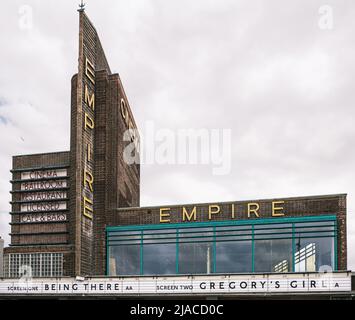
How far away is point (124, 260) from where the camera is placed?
32094 millimetres

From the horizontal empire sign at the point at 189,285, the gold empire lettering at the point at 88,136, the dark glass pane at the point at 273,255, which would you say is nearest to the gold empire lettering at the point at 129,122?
the gold empire lettering at the point at 88,136

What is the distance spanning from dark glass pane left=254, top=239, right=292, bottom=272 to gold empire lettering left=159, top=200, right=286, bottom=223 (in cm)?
188

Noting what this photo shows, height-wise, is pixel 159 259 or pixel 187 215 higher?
pixel 187 215

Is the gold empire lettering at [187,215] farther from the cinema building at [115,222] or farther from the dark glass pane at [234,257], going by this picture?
the dark glass pane at [234,257]

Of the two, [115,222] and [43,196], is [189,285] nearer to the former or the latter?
[115,222]

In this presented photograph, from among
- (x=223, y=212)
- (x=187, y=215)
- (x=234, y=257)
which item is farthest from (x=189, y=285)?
(x=223, y=212)

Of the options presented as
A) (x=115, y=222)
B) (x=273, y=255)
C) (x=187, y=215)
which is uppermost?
(x=187, y=215)

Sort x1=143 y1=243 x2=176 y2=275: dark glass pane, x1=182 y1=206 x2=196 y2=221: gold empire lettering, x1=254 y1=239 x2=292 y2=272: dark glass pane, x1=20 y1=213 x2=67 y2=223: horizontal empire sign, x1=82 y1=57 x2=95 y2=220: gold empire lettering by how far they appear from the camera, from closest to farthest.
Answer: x1=254 y1=239 x2=292 y2=272: dark glass pane, x1=143 y1=243 x2=176 y2=275: dark glass pane, x1=182 y1=206 x2=196 y2=221: gold empire lettering, x1=82 y1=57 x2=95 y2=220: gold empire lettering, x1=20 y1=213 x2=67 y2=223: horizontal empire sign

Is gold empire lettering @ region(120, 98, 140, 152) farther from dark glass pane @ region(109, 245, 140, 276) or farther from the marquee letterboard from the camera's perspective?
dark glass pane @ region(109, 245, 140, 276)

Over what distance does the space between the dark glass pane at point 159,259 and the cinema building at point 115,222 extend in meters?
0.07

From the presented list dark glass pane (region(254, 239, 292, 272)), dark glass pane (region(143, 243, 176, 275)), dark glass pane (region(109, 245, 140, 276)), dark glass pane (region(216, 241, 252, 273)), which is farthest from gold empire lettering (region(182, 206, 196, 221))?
dark glass pane (region(254, 239, 292, 272))

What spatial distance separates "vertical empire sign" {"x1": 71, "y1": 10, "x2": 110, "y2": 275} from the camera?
3100cm

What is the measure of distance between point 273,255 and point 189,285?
630 cm
